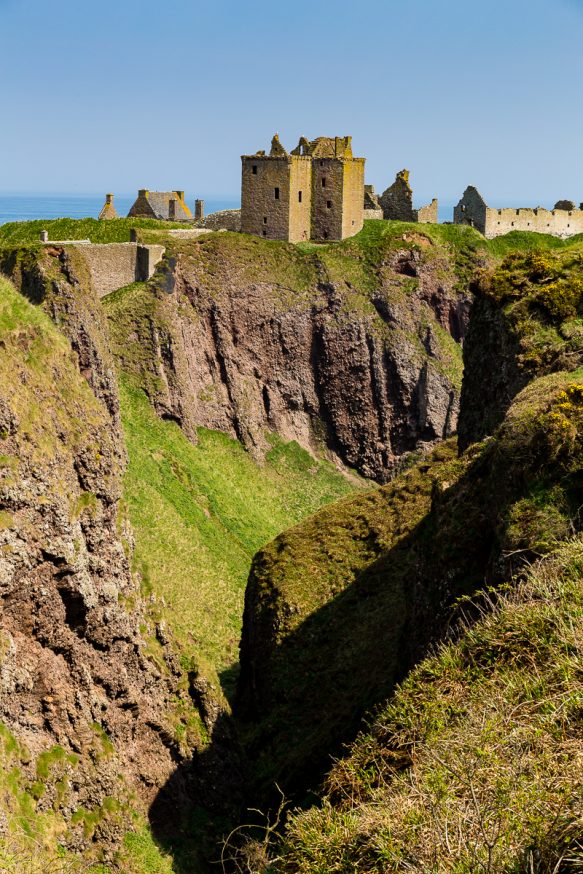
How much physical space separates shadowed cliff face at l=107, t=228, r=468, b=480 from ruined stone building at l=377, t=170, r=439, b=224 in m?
6.65

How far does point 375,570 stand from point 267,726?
7149mm

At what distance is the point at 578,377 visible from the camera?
26922 mm

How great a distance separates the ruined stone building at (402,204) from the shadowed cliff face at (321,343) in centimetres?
665

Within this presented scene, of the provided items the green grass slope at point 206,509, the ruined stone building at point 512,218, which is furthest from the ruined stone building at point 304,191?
the green grass slope at point 206,509

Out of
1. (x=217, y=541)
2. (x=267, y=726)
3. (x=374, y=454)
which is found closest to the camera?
(x=267, y=726)

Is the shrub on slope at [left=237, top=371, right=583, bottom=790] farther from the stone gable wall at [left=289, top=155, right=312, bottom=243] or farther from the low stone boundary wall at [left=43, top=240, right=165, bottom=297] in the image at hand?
the stone gable wall at [left=289, top=155, right=312, bottom=243]

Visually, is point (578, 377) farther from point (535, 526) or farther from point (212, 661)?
point (212, 661)

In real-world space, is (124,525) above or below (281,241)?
below

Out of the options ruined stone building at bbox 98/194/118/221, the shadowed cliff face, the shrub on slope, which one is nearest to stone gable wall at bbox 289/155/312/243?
the shadowed cliff face

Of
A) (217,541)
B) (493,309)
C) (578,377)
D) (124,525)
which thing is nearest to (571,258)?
(493,309)

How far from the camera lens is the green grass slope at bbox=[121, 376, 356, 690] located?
47.0 metres

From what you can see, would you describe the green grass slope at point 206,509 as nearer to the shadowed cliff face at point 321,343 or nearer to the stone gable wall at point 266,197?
the shadowed cliff face at point 321,343

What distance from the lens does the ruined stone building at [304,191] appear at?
254ft

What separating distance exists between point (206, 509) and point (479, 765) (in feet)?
159
